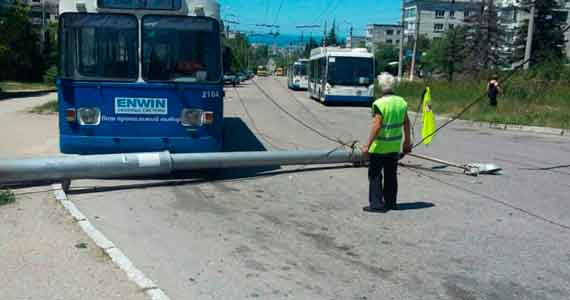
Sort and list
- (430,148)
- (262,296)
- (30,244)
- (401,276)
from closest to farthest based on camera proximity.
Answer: (262,296) < (401,276) < (30,244) < (430,148)

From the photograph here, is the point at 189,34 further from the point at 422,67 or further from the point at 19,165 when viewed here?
the point at 422,67

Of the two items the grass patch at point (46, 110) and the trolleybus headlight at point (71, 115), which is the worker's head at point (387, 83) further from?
the grass patch at point (46, 110)

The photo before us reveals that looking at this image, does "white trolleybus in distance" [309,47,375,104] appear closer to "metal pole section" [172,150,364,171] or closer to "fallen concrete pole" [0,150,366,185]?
"metal pole section" [172,150,364,171]

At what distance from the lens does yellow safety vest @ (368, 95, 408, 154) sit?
7824 mm

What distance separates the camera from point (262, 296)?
4.95 m

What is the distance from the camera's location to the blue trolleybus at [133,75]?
31.6ft

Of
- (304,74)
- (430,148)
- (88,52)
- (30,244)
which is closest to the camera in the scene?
(30,244)

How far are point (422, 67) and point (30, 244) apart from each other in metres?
93.1

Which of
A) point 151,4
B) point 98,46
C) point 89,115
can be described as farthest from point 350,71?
point 89,115

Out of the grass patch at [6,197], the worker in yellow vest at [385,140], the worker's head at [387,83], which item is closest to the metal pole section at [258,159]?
the grass patch at [6,197]

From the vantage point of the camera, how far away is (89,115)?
9656 millimetres

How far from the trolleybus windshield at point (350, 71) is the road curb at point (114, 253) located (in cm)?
2510

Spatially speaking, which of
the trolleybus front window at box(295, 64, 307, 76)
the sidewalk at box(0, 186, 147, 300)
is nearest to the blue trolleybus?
the sidewalk at box(0, 186, 147, 300)

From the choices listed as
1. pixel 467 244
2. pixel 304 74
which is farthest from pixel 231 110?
pixel 304 74
